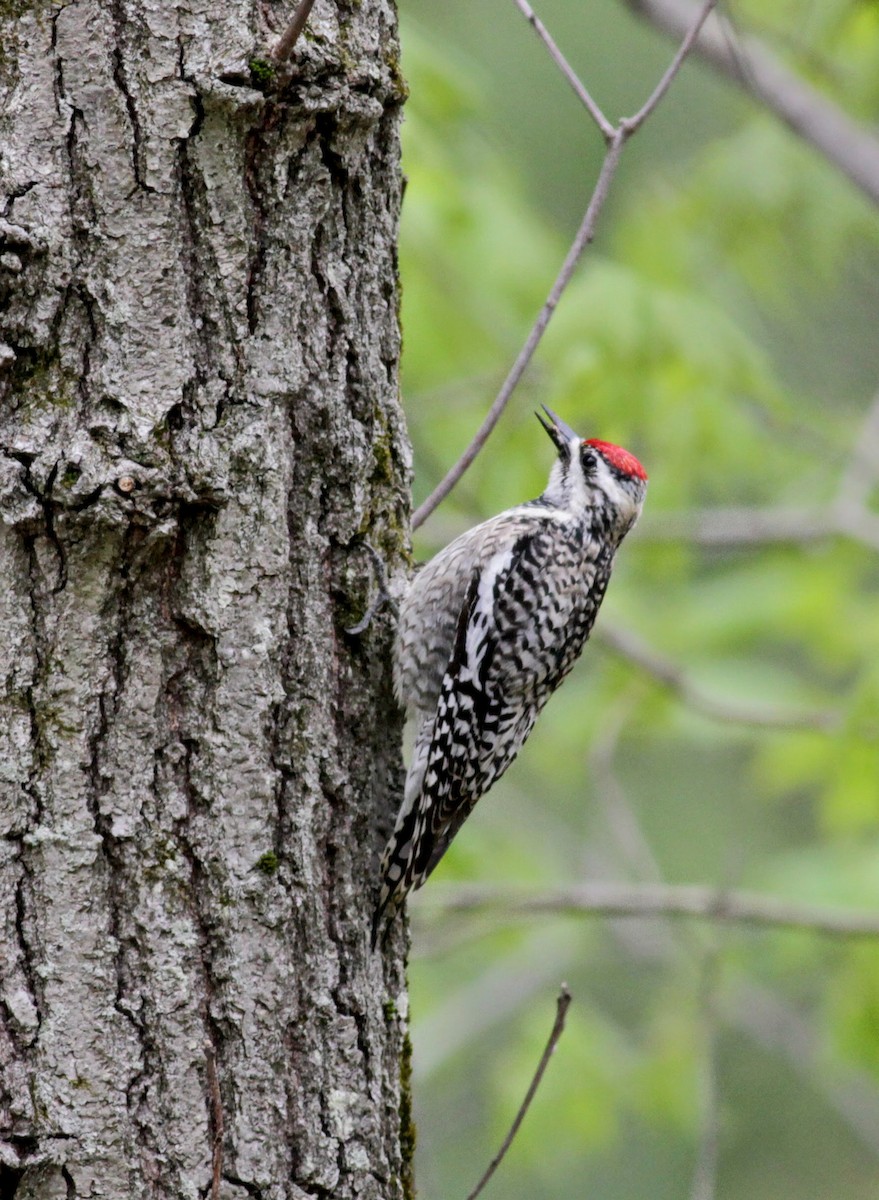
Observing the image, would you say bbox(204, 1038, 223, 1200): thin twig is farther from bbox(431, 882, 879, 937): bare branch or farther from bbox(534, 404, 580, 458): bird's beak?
bbox(431, 882, 879, 937): bare branch

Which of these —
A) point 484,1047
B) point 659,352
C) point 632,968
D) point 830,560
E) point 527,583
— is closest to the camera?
point 527,583

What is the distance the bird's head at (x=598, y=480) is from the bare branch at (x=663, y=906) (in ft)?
4.94

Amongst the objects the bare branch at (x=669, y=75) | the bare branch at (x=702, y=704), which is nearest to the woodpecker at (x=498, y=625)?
the bare branch at (x=669, y=75)


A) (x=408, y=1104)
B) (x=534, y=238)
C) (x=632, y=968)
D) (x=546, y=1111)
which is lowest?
(x=632, y=968)

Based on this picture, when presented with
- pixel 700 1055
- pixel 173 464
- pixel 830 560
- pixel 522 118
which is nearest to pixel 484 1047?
pixel 700 1055

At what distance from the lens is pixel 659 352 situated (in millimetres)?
4742

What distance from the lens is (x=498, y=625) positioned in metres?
3.53

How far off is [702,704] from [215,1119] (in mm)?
3362

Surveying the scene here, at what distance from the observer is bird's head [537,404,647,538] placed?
3.99m

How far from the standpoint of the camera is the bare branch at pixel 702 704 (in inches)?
198

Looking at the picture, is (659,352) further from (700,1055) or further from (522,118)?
(522,118)

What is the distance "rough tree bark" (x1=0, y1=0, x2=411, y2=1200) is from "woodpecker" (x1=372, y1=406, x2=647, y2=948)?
63 centimetres

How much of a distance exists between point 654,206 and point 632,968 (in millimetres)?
8142

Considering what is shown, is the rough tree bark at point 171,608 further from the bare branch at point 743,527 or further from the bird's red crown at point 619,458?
the bare branch at point 743,527
